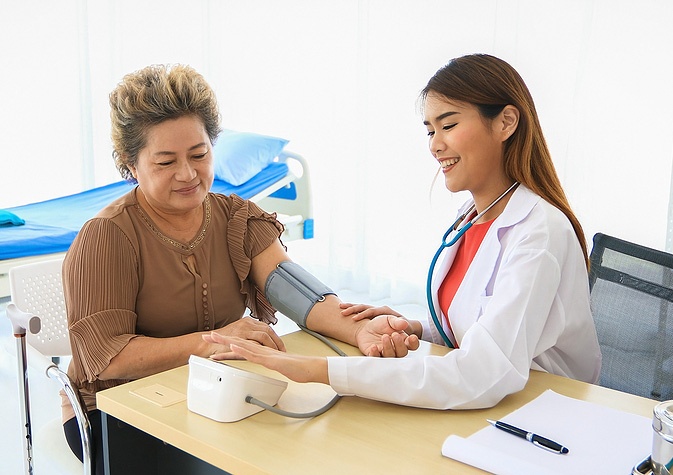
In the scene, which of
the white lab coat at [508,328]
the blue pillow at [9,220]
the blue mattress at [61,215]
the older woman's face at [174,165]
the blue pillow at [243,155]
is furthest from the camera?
the blue pillow at [243,155]

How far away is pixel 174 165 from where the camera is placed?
1.69m

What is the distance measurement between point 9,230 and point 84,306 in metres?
1.86

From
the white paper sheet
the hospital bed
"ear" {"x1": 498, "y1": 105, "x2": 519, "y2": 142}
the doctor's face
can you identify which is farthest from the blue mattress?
the white paper sheet

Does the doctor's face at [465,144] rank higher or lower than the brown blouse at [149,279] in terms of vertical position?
higher

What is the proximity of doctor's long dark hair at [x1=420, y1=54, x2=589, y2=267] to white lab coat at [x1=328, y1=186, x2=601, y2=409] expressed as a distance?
0.19 ft

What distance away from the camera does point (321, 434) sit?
1.13 m

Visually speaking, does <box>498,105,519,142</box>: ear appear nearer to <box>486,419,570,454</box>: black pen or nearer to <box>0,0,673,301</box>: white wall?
<box>486,419,570,454</box>: black pen

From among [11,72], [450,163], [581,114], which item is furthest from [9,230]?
[581,114]

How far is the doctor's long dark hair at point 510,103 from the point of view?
1541mm

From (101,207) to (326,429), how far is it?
2.83 m

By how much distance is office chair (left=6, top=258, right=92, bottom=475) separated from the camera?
1.50 m

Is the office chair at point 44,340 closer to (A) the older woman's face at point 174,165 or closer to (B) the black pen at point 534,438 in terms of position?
(A) the older woman's face at point 174,165

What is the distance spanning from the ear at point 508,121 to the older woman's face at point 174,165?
68 centimetres

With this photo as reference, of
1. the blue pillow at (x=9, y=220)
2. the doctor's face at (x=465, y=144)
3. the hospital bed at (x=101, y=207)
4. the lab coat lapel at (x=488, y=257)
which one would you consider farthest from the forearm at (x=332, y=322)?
the blue pillow at (x=9, y=220)
